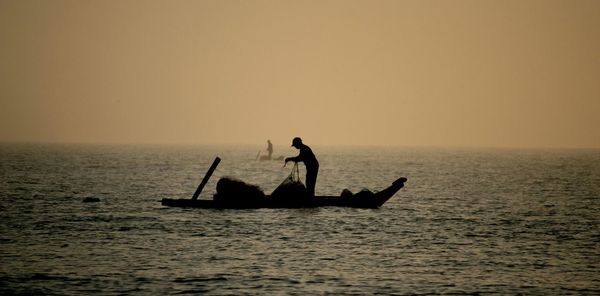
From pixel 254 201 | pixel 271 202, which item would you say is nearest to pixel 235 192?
pixel 254 201

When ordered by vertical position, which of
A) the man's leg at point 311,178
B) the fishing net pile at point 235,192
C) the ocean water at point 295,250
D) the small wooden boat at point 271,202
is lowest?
the ocean water at point 295,250

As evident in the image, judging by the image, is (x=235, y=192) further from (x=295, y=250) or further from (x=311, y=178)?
(x=295, y=250)

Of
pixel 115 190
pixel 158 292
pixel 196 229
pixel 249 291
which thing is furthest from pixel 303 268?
pixel 115 190

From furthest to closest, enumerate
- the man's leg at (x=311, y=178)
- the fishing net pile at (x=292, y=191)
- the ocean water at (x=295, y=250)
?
the fishing net pile at (x=292, y=191) → the man's leg at (x=311, y=178) → the ocean water at (x=295, y=250)

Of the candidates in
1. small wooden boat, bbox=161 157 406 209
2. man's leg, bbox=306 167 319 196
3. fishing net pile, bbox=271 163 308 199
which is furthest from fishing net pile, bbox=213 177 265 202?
man's leg, bbox=306 167 319 196

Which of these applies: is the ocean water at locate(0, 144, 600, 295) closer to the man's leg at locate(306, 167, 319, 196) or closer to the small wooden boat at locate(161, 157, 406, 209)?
the small wooden boat at locate(161, 157, 406, 209)

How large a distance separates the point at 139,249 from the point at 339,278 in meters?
7.41

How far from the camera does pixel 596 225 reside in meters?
34.8

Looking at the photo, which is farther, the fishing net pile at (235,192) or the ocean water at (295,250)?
the fishing net pile at (235,192)

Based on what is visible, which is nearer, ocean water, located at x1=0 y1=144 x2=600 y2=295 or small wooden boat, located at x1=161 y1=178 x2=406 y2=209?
ocean water, located at x1=0 y1=144 x2=600 y2=295

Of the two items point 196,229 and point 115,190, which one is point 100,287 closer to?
point 196,229

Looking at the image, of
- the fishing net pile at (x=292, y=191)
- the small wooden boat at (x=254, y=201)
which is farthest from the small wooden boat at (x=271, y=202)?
the fishing net pile at (x=292, y=191)

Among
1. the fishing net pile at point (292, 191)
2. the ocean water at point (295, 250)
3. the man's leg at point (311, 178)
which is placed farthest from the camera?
the fishing net pile at point (292, 191)

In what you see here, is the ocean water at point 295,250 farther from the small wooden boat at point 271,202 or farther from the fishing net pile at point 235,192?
the fishing net pile at point 235,192
